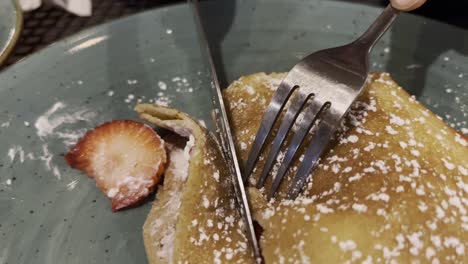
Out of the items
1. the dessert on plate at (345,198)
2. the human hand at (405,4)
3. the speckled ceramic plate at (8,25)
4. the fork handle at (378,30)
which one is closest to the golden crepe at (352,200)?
the dessert on plate at (345,198)

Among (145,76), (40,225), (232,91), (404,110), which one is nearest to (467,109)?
(404,110)

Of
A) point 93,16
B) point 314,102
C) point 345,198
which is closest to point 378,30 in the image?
point 314,102

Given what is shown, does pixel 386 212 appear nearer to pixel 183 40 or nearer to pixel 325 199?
pixel 325 199

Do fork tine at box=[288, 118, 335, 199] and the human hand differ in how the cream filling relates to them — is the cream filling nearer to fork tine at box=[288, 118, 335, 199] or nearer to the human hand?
fork tine at box=[288, 118, 335, 199]

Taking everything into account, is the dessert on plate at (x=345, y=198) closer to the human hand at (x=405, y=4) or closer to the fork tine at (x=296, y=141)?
the fork tine at (x=296, y=141)

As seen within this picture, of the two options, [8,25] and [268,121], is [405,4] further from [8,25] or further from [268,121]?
[8,25]

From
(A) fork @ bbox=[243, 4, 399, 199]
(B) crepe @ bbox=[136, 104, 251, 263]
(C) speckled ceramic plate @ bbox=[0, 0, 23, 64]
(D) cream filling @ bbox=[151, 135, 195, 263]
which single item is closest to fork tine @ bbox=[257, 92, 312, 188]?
(A) fork @ bbox=[243, 4, 399, 199]
